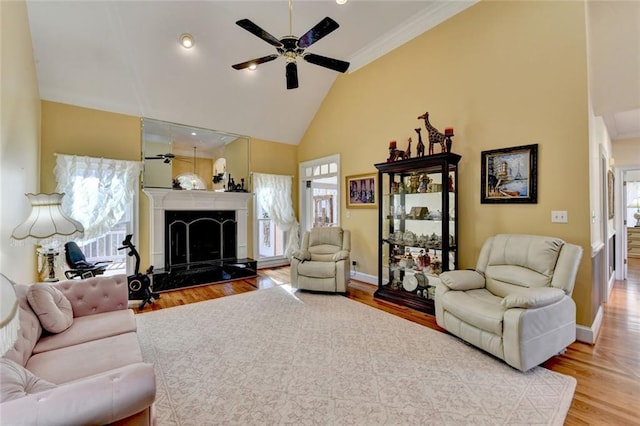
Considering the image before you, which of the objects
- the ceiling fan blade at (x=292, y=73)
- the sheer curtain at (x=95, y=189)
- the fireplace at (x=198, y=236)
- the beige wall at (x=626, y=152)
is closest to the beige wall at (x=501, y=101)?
the ceiling fan blade at (x=292, y=73)

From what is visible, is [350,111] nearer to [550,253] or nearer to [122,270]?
[550,253]

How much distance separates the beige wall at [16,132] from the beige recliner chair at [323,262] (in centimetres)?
309

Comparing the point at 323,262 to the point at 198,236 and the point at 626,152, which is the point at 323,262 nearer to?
the point at 198,236

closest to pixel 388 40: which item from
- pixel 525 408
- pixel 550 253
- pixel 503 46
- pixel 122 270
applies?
pixel 503 46

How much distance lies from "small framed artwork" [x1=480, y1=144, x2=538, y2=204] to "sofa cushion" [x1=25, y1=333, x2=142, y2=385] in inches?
152

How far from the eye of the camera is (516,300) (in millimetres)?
2289

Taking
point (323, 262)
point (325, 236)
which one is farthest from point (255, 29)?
point (325, 236)

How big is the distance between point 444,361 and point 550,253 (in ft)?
4.81

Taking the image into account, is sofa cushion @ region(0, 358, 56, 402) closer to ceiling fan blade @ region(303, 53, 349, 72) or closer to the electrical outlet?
ceiling fan blade @ region(303, 53, 349, 72)

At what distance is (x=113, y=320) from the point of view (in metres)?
2.29

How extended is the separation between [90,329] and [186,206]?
345cm

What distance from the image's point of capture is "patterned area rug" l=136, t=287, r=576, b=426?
183cm

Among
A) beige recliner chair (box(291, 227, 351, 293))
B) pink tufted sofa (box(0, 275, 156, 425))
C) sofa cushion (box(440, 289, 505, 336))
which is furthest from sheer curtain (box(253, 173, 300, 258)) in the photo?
sofa cushion (box(440, 289, 505, 336))

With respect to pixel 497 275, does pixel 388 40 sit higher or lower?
higher
